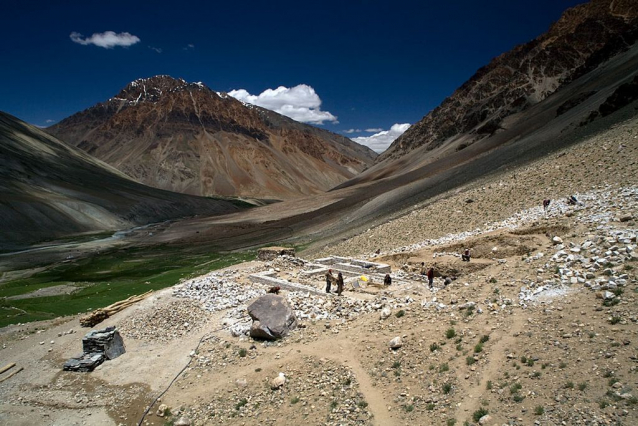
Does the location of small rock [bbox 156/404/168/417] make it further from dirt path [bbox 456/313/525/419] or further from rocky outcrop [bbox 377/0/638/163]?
rocky outcrop [bbox 377/0/638/163]

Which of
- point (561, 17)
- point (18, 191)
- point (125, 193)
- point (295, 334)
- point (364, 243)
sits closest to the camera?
point (295, 334)

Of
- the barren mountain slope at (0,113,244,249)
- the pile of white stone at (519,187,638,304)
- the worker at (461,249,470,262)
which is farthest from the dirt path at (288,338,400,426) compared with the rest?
the barren mountain slope at (0,113,244,249)

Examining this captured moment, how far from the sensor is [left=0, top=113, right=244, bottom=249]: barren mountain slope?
263 ft

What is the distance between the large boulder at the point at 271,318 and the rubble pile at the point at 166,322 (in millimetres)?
3766

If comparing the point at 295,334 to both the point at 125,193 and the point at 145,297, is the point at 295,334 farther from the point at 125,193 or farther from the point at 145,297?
the point at 125,193

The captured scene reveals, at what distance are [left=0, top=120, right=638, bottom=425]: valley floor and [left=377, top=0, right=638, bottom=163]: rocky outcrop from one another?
9298cm

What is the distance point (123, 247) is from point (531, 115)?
3510 inches

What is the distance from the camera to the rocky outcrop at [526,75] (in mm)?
112400

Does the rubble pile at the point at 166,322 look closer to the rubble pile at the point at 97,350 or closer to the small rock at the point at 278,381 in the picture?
the rubble pile at the point at 97,350

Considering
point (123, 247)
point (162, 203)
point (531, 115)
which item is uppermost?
point (531, 115)

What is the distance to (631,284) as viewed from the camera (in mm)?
11445

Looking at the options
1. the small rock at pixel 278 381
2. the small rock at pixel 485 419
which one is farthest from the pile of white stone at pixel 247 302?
the small rock at pixel 485 419

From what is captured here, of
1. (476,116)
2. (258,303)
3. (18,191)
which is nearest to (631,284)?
(258,303)

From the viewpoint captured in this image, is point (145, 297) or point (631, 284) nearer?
point (631, 284)
